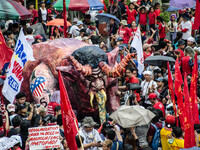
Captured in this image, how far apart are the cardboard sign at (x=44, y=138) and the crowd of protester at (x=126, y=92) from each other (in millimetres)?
228

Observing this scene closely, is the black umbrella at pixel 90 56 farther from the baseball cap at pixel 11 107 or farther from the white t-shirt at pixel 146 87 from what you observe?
the baseball cap at pixel 11 107

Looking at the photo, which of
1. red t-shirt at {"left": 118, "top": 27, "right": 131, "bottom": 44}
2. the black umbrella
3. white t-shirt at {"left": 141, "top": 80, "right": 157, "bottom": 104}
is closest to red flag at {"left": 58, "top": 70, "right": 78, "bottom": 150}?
the black umbrella

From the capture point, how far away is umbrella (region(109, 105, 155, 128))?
10531 millimetres

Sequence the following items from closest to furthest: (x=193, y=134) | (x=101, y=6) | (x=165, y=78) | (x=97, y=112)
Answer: (x=193, y=134) < (x=97, y=112) < (x=165, y=78) < (x=101, y=6)

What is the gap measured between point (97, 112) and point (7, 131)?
3464 millimetres

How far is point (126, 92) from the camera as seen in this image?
1323 cm

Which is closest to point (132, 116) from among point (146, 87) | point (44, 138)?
point (44, 138)

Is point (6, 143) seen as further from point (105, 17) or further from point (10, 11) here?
point (105, 17)

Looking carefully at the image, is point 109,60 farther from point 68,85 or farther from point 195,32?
point 195,32

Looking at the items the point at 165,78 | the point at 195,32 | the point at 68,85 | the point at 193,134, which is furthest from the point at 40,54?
the point at 195,32

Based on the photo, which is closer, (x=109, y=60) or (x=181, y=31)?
(x=109, y=60)

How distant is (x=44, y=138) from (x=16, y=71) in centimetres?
247

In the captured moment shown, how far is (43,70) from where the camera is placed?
1428cm

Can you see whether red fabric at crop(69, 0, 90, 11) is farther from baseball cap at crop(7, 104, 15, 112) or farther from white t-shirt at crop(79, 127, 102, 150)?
white t-shirt at crop(79, 127, 102, 150)
